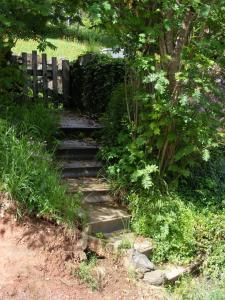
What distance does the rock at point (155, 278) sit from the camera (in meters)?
6.13

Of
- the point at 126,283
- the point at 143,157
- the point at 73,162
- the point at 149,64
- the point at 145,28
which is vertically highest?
the point at 145,28

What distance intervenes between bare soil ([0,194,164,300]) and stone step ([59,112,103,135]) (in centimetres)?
295

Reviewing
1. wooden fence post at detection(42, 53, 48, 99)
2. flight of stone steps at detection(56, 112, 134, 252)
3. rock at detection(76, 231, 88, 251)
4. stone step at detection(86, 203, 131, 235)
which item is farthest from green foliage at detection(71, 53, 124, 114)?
rock at detection(76, 231, 88, 251)

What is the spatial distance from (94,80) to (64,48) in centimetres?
990

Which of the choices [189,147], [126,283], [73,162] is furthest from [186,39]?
[126,283]

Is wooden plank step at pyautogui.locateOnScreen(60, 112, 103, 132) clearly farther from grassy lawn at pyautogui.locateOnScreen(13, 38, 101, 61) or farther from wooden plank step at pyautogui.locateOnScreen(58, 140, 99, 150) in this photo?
grassy lawn at pyautogui.locateOnScreen(13, 38, 101, 61)

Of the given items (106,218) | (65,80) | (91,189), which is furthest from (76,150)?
(65,80)

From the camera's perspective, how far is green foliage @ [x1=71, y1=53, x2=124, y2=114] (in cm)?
1000

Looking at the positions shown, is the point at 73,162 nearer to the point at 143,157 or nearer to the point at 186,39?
the point at 143,157

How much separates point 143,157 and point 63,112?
407 centimetres

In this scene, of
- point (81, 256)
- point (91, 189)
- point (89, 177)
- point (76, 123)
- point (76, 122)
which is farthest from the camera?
point (76, 122)

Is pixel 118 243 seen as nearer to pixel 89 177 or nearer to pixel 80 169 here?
pixel 89 177

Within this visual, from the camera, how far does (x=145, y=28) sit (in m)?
6.65

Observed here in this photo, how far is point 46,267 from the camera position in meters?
5.81
